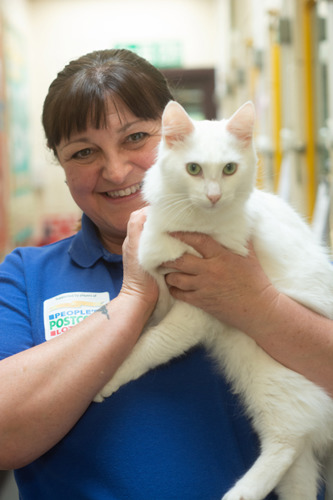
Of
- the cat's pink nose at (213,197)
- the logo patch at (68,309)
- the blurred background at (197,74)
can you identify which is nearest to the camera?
the cat's pink nose at (213,197)

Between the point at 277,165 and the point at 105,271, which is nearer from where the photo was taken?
the point at 105,271

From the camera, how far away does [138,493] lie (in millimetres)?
1103

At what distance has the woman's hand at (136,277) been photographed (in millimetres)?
1202

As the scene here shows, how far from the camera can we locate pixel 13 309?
1278 mm

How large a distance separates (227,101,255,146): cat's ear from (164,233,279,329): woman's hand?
0.24m

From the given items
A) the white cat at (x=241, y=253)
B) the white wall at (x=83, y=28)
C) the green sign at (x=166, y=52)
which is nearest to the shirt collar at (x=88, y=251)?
the white cat at (x=241, y=253)

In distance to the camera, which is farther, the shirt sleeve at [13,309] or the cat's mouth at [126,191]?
the cat's mouth at [126,191]

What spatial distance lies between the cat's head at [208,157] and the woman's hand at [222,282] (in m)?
0.12

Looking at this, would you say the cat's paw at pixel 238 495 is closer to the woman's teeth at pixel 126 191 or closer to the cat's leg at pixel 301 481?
the cat's leg at pixel 301 481

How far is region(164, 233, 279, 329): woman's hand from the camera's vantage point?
3.71 feet

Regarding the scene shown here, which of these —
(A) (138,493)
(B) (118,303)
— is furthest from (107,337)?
(A) (138,493)

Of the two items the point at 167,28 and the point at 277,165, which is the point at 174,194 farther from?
the point at 167,28

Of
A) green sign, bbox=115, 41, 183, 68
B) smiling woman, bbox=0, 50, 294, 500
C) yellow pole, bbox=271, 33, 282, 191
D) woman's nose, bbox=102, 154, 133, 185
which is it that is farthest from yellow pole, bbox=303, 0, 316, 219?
green sign, bbox=115, 41, 183, 68

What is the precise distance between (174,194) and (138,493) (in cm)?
66
